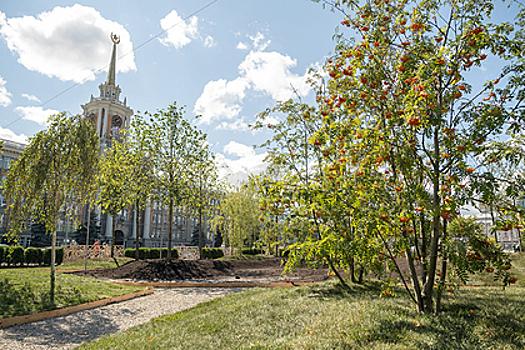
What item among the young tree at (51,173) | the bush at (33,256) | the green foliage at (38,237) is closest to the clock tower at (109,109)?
the green foliage at (38,237)

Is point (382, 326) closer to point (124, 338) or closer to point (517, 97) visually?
point (517, 97)

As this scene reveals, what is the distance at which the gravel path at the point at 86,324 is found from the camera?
16.3 feet

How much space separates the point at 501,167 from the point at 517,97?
0.86 meters

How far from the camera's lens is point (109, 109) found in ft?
234

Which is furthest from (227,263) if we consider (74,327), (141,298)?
(74,327)

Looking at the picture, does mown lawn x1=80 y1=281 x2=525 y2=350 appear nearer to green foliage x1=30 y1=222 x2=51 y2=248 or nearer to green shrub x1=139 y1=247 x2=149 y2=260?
green shrub x1=139 y1=247 x2=149 y2=260

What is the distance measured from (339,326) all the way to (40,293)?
22.6ft

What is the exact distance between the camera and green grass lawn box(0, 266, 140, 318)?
6318 mm

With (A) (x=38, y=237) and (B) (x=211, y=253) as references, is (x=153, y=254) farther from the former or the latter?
(A) (x=38, y=237)

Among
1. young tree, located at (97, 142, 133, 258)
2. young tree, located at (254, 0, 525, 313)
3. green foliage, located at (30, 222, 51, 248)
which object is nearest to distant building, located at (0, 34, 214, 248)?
green foliage, located at (30, 222, 51, 248)

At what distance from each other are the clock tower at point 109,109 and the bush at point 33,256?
54.3m

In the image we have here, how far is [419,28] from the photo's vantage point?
418cm

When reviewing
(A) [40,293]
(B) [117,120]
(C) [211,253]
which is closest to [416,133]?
(A) [40,293]

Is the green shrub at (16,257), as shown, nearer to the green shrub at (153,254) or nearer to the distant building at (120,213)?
the green shrub at (153,254)
